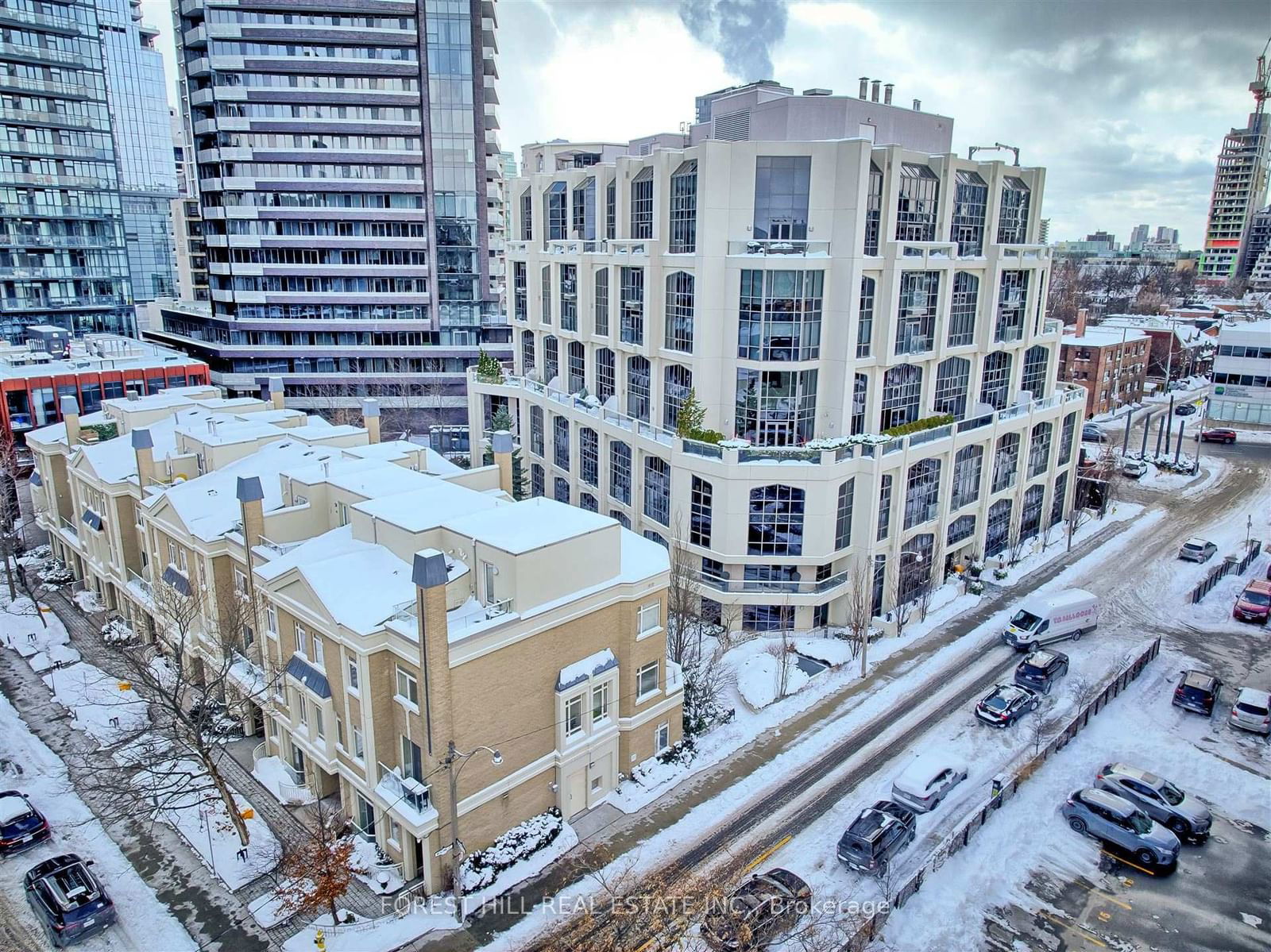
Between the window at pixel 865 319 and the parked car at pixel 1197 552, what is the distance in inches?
962

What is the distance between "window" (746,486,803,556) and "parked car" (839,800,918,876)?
48.4 ft

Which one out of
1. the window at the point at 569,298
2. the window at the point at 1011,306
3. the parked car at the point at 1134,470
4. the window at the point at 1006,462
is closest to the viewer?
the window at the point at 1011,306

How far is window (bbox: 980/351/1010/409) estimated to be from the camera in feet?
161

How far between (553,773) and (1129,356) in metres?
84.2

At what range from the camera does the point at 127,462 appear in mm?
39875

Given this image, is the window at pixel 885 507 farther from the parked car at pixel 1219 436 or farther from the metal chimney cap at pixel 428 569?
the parked car at pixel 1219 436

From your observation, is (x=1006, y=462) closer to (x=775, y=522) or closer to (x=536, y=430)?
(x=775, y=522)

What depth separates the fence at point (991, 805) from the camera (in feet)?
74.6

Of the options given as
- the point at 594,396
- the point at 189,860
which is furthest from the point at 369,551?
the point at 594,396

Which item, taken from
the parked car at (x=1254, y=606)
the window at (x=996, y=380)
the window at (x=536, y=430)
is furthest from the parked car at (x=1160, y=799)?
the window at (x=536, y=430)

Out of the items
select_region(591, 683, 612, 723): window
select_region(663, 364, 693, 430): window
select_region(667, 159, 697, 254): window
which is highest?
select_region(667, 159, 697, 254): window

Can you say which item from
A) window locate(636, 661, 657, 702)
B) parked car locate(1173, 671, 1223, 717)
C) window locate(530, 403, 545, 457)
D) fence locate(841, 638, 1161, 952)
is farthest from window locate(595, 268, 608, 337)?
parked car locate(1173, 671, 1223, 717)

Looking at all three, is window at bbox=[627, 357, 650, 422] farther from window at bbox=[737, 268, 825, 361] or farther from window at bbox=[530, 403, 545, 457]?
window at bbox=[530, 403, 545, 457]

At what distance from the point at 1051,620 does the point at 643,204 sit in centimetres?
2938
